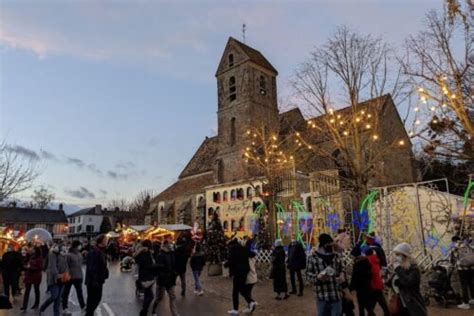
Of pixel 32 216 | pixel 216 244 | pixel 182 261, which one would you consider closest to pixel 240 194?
pixel 216 244

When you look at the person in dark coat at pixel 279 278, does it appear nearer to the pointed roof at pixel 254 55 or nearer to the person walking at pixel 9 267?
the person walking at pixel 9 267

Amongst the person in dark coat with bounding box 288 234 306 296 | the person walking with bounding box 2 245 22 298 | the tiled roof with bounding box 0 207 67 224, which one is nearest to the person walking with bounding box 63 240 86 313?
the person walking with bounding box 2 245 22 298

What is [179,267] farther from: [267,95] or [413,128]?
[267,95]

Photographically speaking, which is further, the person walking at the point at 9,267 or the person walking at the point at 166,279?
the person walking at the point at 9,267

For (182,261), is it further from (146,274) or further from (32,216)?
(32,216)

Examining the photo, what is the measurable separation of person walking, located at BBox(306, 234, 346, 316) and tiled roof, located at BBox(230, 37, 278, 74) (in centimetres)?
3677

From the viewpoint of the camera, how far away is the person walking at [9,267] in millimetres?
12102

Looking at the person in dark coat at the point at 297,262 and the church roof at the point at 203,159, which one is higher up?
the church roof at the point at 203,159

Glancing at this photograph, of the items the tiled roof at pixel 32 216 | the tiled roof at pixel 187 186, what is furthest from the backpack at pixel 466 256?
the tiled roof at pixel 32 216

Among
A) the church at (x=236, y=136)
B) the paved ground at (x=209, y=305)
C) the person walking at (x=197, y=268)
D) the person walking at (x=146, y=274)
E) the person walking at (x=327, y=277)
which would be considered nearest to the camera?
the person walking at (x=327, y=277)

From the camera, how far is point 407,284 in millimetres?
4777

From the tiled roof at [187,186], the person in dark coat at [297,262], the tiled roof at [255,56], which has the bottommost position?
the person in dark coat at [297,262]

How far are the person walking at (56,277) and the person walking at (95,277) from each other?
117cm

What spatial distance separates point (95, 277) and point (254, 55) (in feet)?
123
